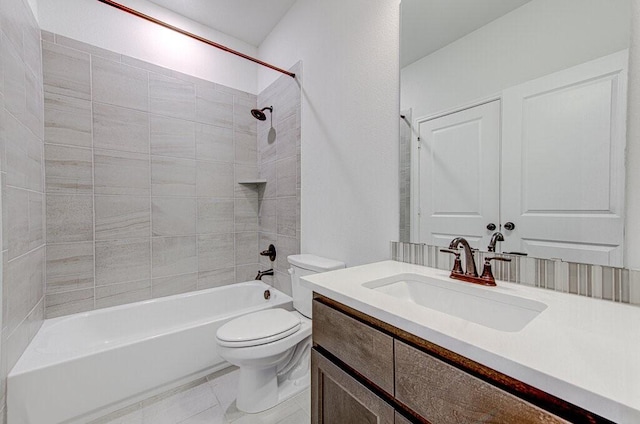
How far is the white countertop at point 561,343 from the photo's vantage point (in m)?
0.40

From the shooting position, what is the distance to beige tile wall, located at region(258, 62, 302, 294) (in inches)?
83.6

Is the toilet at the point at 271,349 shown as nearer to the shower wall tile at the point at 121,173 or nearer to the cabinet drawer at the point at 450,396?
the cabinet drawer at the point at 450,396

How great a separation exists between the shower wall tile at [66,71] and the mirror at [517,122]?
2.10 meters

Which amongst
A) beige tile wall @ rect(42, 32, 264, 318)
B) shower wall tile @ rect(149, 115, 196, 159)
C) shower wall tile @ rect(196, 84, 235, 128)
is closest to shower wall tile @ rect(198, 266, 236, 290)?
beige tile wall @ rect(42, 32, 264, 318)

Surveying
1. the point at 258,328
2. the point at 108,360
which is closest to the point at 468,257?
the point at 258,328

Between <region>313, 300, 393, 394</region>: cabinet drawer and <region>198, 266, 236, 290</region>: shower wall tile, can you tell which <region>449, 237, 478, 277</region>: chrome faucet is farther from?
<region>198, 266, 236, 290</region>: shower wall tile

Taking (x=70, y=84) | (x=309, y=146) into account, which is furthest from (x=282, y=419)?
(x=70, y=84)

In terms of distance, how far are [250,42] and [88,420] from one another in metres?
3.05

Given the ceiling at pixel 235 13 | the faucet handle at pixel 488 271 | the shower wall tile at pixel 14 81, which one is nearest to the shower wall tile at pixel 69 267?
the shower wall tile at pixel 14 81

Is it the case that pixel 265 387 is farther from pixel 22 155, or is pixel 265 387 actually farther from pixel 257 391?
pixel 22 155

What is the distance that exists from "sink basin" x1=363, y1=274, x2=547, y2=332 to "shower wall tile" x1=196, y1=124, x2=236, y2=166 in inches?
77.6

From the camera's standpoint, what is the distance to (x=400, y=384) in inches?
26.5

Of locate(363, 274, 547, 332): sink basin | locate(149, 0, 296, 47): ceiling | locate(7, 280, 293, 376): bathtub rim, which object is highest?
locate(149, 0, 296, 47): ceiling

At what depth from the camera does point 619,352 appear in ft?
1.62
